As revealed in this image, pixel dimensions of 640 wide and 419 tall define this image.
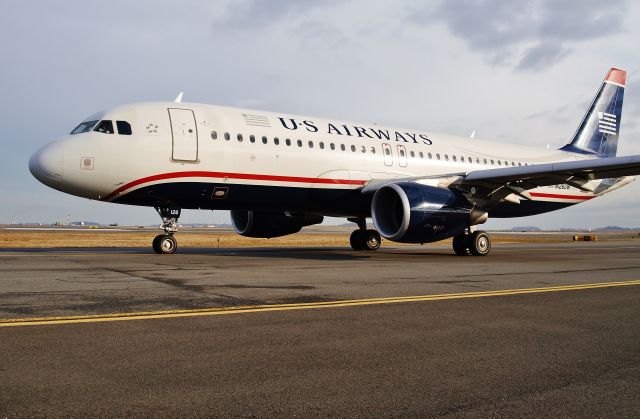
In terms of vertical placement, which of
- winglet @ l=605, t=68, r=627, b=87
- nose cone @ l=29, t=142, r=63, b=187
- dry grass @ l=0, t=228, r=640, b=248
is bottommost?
dry grass @ l=0, t=228, r=640, b=248

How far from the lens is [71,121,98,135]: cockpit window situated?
1423 cm

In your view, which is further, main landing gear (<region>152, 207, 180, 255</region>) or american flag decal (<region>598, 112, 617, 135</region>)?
american flag decal (<region>598, 112, 617, 135</region>)

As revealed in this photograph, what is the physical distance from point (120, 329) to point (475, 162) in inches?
732

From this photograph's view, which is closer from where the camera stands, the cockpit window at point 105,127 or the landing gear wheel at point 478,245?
the cockpit window at point 105,127

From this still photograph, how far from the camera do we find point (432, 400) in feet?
10.0

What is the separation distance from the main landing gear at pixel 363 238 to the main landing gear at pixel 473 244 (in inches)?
159

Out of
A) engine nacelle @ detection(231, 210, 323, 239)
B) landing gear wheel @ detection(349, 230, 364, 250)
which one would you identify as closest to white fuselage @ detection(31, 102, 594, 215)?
engine nacelle @ detection(231, 210, 323, 239)

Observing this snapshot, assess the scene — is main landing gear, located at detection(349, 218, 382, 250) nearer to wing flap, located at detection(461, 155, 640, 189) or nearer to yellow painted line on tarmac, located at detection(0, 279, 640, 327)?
wing flap, located at detection(461, 155, 640, 189)

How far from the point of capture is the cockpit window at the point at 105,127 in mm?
14055

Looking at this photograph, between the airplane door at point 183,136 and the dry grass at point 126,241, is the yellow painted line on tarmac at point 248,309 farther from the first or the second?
the dry grass at point 126,241

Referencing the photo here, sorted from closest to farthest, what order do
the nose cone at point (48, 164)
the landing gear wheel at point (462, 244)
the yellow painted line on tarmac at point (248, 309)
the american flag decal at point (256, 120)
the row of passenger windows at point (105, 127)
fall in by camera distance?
the yellow painted line on tarmac at point (248, 309) → the nose cone at point (48, 164) → the row of passenger windows at point (105, 127) → the american flag decal at point (256, 120) → the landing gear wheel at point (462, 244)

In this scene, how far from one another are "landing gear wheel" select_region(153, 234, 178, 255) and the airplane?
0.04m

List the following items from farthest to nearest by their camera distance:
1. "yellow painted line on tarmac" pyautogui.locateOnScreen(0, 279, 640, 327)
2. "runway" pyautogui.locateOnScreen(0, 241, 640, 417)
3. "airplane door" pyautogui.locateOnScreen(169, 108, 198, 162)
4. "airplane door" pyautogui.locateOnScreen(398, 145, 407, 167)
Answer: "airplane door" pyautogui.locateOnScreen(398, 145, 407, 167) → "airplane door" pyautogui.locateOnScreen(169, 108, 198, 162) → "yellow painted line on tarmac" pyautogui.locateOnScreen(0, 279, 640, 327) → "runway" pyautogui.locateOnScreen(0, 241, 640, 417)

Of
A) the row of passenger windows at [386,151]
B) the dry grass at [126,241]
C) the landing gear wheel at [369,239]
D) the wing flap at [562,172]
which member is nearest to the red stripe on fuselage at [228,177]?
the row of passenger windows at [386,151]
